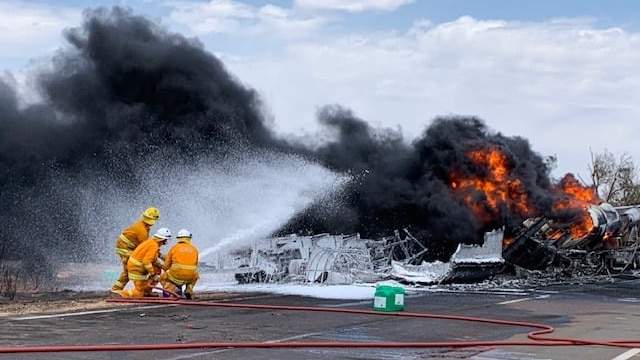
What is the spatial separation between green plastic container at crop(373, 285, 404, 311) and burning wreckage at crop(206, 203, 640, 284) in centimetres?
561

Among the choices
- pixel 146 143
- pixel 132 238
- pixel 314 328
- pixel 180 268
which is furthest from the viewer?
pixel 146 143

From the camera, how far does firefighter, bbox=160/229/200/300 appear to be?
1562cm

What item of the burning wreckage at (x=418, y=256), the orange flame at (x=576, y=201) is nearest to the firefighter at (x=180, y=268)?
the burning wreckage at (x=418, y=256)

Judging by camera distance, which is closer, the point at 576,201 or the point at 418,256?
the point at 418,256

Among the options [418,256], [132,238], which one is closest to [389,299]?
[132,238]

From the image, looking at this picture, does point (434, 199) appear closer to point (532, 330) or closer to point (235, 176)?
point (235, 176)

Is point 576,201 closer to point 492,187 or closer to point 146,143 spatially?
point 492,187

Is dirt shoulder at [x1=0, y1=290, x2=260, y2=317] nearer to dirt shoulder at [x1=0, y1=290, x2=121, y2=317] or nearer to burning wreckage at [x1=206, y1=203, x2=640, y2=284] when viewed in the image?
dirt shoulder at [x1=0, y1=290, x2=121, y2=317]

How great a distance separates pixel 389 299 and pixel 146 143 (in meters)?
10.4

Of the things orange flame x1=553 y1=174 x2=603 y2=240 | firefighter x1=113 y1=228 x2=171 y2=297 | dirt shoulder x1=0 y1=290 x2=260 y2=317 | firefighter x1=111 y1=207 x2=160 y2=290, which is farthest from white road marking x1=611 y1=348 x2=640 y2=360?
orange flame x1=553 y1=174 x2=603 y2=240

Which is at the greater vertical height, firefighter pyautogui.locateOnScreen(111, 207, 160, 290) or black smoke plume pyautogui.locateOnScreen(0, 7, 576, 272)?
black smoke plume pyautogui.locateOnScreen(0, 7, 576, 272)

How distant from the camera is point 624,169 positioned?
7025cm

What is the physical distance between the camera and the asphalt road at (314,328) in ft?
32.8

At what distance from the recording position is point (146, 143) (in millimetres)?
22672
